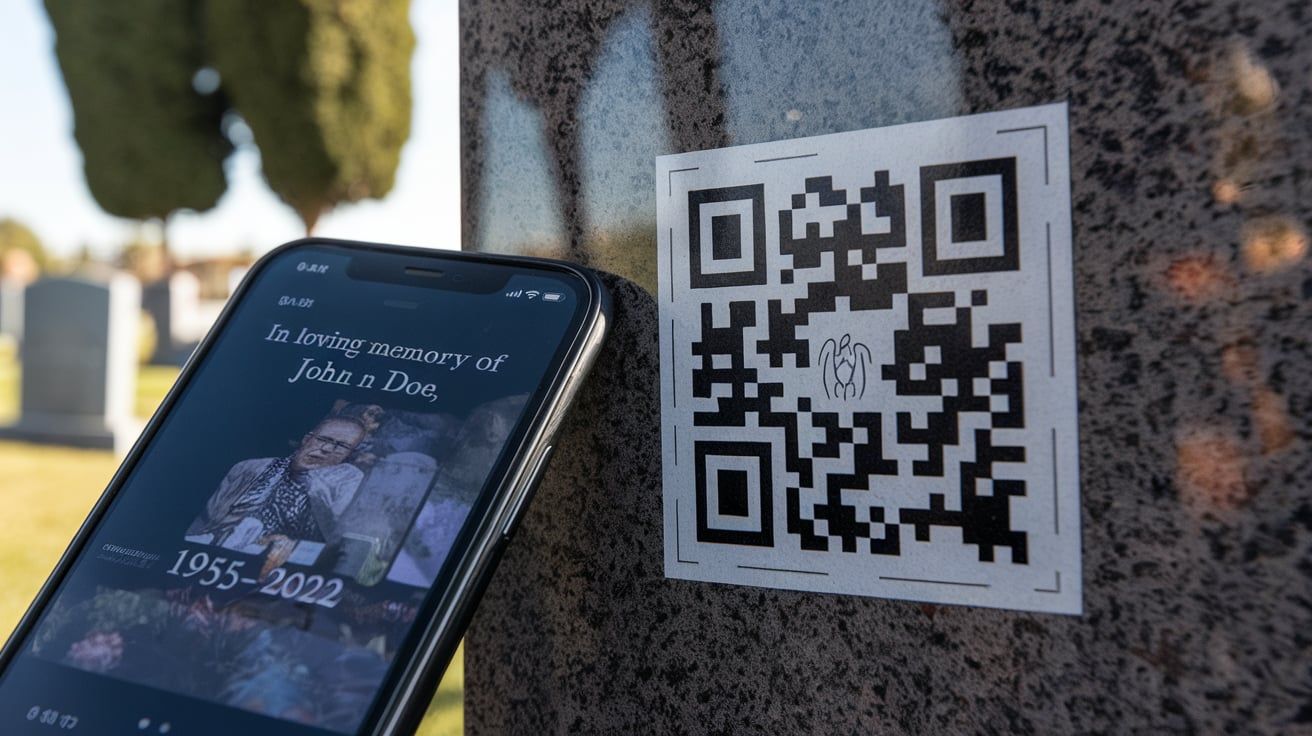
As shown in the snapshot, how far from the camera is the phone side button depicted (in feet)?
2.22

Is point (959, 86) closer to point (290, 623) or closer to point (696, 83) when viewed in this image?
point (696, 83)

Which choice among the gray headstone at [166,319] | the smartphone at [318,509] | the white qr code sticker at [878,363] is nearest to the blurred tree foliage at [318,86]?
the gray headstone at [166,319]

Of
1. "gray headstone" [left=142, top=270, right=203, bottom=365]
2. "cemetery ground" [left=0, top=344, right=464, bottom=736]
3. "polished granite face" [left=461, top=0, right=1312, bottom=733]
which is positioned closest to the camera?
"polished granite face" [left=461, top=0, right=1312, bottom=733]

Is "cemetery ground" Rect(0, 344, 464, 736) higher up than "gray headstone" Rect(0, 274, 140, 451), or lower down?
lower down

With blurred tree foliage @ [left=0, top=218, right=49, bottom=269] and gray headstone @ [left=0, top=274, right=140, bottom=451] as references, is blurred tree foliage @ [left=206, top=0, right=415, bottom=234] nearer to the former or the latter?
gray headstone @ [left=0, top=274, right=140, bottom=451]

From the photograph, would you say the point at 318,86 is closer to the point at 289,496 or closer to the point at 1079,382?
the point at 289,496

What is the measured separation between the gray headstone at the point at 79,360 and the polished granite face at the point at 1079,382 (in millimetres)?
6711

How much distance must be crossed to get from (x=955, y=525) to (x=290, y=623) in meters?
0.49

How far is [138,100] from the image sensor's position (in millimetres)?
12945

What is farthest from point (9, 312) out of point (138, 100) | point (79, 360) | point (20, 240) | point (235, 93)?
point (20, 240)

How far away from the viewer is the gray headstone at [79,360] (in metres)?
6.45

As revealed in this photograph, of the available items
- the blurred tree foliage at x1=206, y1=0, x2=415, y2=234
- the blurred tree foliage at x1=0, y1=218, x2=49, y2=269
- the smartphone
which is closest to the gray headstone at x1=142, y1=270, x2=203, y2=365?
the blurred tree foliage at x1=206, y1=0, x2=415, y2=234

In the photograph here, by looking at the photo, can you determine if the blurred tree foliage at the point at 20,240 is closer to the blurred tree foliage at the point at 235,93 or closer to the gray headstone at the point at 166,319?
the blurred tree foliage at the point at 235,93

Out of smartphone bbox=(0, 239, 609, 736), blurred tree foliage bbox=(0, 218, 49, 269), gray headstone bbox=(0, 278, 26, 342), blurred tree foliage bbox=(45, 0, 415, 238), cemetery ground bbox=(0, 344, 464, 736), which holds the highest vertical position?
blurred tree foliage bbox=(0, 218, 49, 269)
